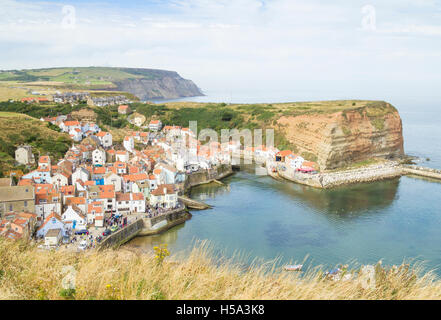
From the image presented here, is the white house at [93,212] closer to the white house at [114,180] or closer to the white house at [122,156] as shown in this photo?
the white house at [114,180]

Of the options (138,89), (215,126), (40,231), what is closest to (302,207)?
(40,231)

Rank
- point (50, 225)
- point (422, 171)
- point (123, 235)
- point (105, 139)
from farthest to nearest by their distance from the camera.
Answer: point (105, 139) < point (422, 171) < point (123, 235) < point (50, 225)

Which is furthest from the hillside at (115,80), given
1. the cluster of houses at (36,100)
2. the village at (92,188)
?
the village at (92,188)

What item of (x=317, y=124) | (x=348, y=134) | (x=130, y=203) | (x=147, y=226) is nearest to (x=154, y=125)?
(x=317, y=124)

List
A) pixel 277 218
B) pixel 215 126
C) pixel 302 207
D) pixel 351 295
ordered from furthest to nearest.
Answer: pixel 215 126 < pixel 302 207 < pixel 277 218 < pixel 351 295

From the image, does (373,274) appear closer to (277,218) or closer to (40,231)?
(40,231)

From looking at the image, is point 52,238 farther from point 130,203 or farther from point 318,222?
point 318,222
